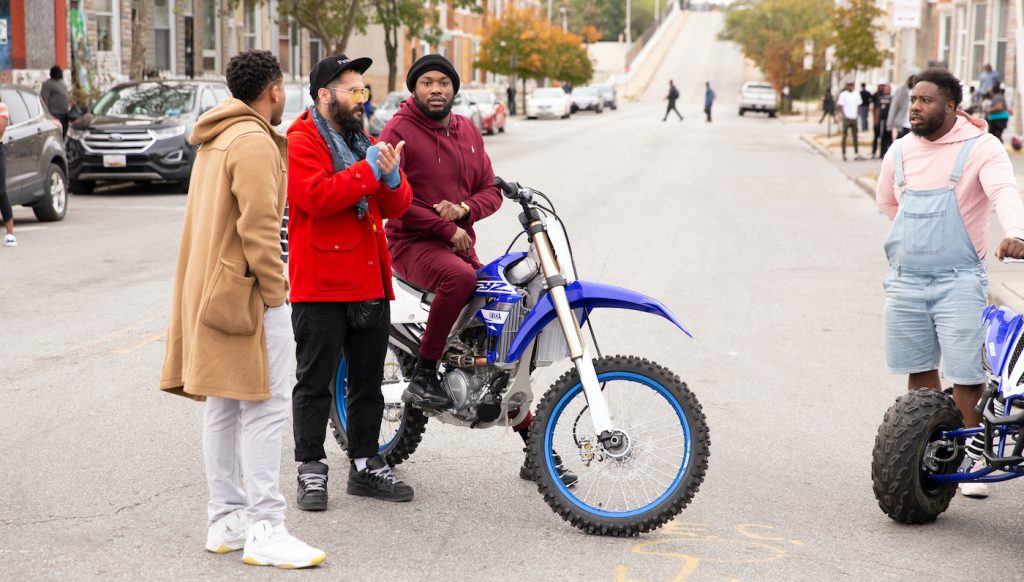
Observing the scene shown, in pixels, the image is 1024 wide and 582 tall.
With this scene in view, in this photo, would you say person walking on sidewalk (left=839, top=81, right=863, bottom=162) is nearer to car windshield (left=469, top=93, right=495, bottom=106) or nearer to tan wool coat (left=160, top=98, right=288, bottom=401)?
car windshield (left=469, top=93, right=495, bottom=106)

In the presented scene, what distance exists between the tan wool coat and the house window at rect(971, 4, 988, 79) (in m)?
34.4

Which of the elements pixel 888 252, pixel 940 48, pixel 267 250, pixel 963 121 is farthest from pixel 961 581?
pixel 940 48

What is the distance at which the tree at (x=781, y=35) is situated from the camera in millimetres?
66500

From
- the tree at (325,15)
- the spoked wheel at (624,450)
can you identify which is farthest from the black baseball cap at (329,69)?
the tree at (325,15)

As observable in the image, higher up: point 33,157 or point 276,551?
point 33,157

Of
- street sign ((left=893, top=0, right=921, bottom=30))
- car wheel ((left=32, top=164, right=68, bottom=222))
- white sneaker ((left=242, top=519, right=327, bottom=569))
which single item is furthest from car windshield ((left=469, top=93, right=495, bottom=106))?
white sneaker ((left=242, top=519, right=327, bottom=569))

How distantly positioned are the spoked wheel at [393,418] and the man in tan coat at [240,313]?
3.69 ft

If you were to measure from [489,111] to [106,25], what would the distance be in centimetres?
1322

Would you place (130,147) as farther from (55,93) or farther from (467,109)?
(467,109)

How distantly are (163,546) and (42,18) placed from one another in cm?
2531

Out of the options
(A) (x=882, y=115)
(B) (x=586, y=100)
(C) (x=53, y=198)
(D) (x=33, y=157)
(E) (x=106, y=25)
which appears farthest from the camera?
(B) (x=586, y=100)

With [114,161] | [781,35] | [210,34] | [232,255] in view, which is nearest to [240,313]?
[232,255]

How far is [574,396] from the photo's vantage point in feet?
16.7

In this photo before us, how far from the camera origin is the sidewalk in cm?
1074
